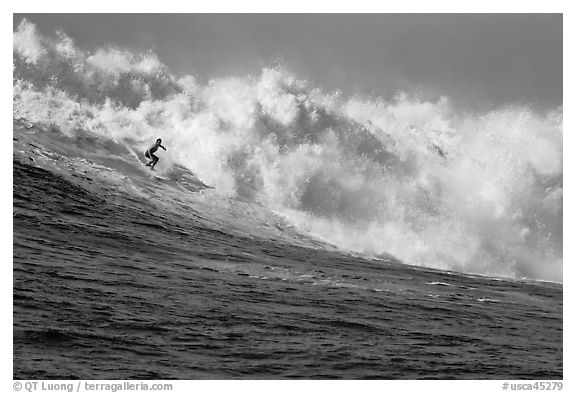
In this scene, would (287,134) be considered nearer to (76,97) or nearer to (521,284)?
(76,97)

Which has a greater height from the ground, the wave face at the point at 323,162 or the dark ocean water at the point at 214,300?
the wave face at the point at 323,162

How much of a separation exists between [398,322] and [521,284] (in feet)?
37.2

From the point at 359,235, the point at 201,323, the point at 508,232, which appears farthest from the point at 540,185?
the point at 201,323

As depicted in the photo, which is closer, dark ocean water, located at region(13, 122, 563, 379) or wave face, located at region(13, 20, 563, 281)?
dark ocean water, located at region(13, 122, 563, 379)

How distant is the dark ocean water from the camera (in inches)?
514

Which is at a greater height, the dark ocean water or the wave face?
the wave face

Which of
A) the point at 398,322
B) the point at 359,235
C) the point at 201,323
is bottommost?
the point at 201,323

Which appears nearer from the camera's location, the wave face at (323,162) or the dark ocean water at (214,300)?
the dark ocean water at (214,300)

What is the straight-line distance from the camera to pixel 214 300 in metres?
16.7

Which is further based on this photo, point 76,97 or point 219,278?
point 76,97

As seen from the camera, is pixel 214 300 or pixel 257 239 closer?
pixel 214 300

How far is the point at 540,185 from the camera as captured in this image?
30.0 meters

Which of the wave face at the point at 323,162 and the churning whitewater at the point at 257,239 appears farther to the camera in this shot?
the wave face at the point at 323,162

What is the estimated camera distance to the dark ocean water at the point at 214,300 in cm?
1305
